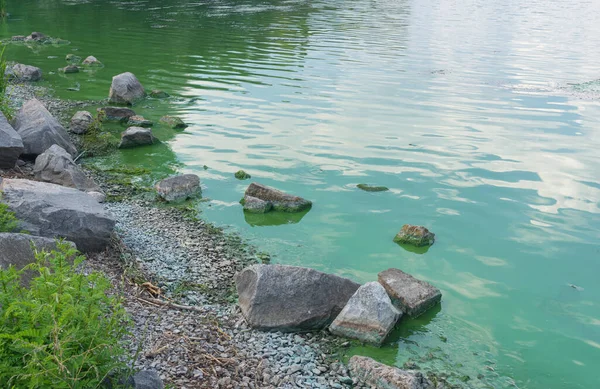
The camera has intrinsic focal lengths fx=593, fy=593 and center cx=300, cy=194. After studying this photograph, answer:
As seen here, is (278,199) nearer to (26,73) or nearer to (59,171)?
(59,171)

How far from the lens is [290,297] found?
8641mm

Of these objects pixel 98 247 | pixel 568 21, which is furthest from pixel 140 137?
pixel 568 21

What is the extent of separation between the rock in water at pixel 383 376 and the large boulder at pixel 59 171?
757cm

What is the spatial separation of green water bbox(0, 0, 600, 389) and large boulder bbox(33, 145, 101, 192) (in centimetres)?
207

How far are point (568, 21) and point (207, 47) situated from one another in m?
29.8

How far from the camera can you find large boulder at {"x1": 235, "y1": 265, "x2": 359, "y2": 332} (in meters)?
8.46

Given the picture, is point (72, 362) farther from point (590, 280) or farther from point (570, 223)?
point (570, 223)

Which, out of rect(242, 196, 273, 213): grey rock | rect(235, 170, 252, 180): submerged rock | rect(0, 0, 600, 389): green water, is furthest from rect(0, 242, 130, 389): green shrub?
rect(235, 170, 252, 180): submerged rock

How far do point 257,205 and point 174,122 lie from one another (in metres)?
7.03

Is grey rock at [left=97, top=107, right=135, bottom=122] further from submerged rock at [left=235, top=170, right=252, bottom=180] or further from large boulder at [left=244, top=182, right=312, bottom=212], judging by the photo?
large boulder at [left=244, top=182, right=312, bottom=212]

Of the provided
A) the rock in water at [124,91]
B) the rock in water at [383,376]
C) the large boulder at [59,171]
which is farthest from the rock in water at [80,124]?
the rock in water at [383,376]

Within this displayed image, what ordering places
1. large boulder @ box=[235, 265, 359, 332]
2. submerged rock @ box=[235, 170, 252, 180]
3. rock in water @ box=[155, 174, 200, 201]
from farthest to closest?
submerged rock @ box=[235, 170, 252, 180], rock in water @ box=[155, 174, 200, 201], large boulder @ box=[235, 265, 359, 332]

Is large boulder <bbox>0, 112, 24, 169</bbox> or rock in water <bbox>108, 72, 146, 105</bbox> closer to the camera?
large boulder <bbox>0, 112, 24, 169</bbox>

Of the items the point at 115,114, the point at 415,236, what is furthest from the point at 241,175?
the point at 115,114
